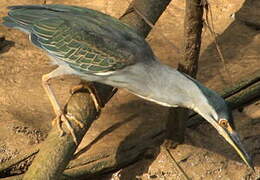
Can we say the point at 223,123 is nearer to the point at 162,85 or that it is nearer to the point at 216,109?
the point at 216,109

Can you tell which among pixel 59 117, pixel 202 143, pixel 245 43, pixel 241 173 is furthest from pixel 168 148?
pixel 245 43

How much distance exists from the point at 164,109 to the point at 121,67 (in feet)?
3.98

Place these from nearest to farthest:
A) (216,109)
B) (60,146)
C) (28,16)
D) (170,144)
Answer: (60,146) → (216,109) → (28,16) → (170,144)

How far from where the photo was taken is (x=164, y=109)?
14.5ft


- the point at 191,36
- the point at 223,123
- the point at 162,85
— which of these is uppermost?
the point at 191,36

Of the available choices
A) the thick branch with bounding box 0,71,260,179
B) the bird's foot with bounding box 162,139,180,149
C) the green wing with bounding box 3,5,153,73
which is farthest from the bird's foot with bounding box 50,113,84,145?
the bird's foot with bounding box 162,139,180,149

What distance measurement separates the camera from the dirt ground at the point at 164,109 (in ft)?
12.7

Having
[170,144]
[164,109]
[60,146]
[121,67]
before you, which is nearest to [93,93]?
[121,67]

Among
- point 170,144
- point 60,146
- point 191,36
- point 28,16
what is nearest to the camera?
point 60,146

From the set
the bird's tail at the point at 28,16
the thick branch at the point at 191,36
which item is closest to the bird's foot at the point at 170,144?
the thick branch at the point at 191,36

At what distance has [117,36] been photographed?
335 cm

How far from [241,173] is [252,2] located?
258cm

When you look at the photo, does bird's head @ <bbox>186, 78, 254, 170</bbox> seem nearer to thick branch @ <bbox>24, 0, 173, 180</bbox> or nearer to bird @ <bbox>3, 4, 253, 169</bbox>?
bird @ <bbox>3, 4, 253, 169</bbox>

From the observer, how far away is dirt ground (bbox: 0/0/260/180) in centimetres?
388
